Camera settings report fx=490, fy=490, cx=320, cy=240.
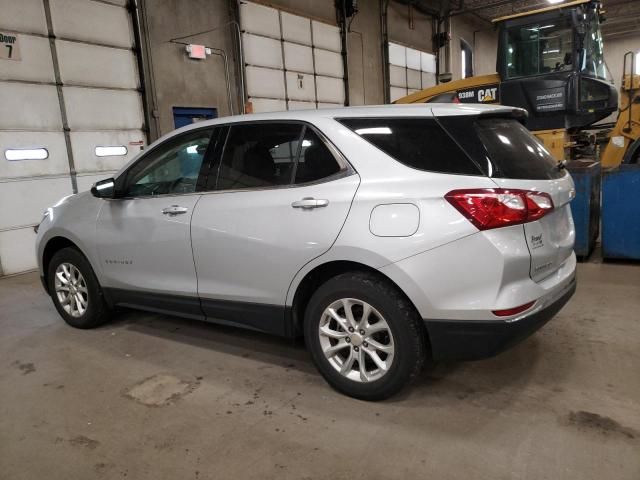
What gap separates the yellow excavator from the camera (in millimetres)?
7152

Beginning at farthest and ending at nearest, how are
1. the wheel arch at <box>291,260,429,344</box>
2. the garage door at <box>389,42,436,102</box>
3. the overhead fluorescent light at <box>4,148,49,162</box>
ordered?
1. the garage door at <box>389,42,436,102</box>
2. the overhead fluorescent light at <box>4,148,49,162</box>
3. the wheel arch at <box>291,260,429,344</box>

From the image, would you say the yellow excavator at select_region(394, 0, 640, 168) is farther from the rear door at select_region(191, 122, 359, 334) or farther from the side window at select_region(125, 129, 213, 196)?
the side window at select_region(125, 129, 213, 196)

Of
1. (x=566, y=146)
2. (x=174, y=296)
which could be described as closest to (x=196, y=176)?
(x=174, y=296)

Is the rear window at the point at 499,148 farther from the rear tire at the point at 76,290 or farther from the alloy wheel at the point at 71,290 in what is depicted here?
the alloy wheel at the point at 71,290

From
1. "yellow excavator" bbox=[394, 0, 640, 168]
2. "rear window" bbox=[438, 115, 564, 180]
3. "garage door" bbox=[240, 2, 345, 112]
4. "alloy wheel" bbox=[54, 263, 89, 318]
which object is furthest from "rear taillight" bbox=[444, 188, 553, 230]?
"garage door" bbox=[240, 2, 345, 112]

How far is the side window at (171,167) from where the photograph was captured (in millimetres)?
3264

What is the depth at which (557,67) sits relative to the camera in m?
7.39

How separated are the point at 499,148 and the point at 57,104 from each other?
6.63m

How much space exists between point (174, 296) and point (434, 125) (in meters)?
2.03

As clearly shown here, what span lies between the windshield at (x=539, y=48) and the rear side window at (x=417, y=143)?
5.99 metres

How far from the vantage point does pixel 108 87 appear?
7.56 m

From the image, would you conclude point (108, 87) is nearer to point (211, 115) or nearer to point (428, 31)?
point (211, 115)

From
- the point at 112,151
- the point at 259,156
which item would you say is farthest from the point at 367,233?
the point at 112,151

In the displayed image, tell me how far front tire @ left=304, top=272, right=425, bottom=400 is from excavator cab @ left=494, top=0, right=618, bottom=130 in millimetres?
6156
